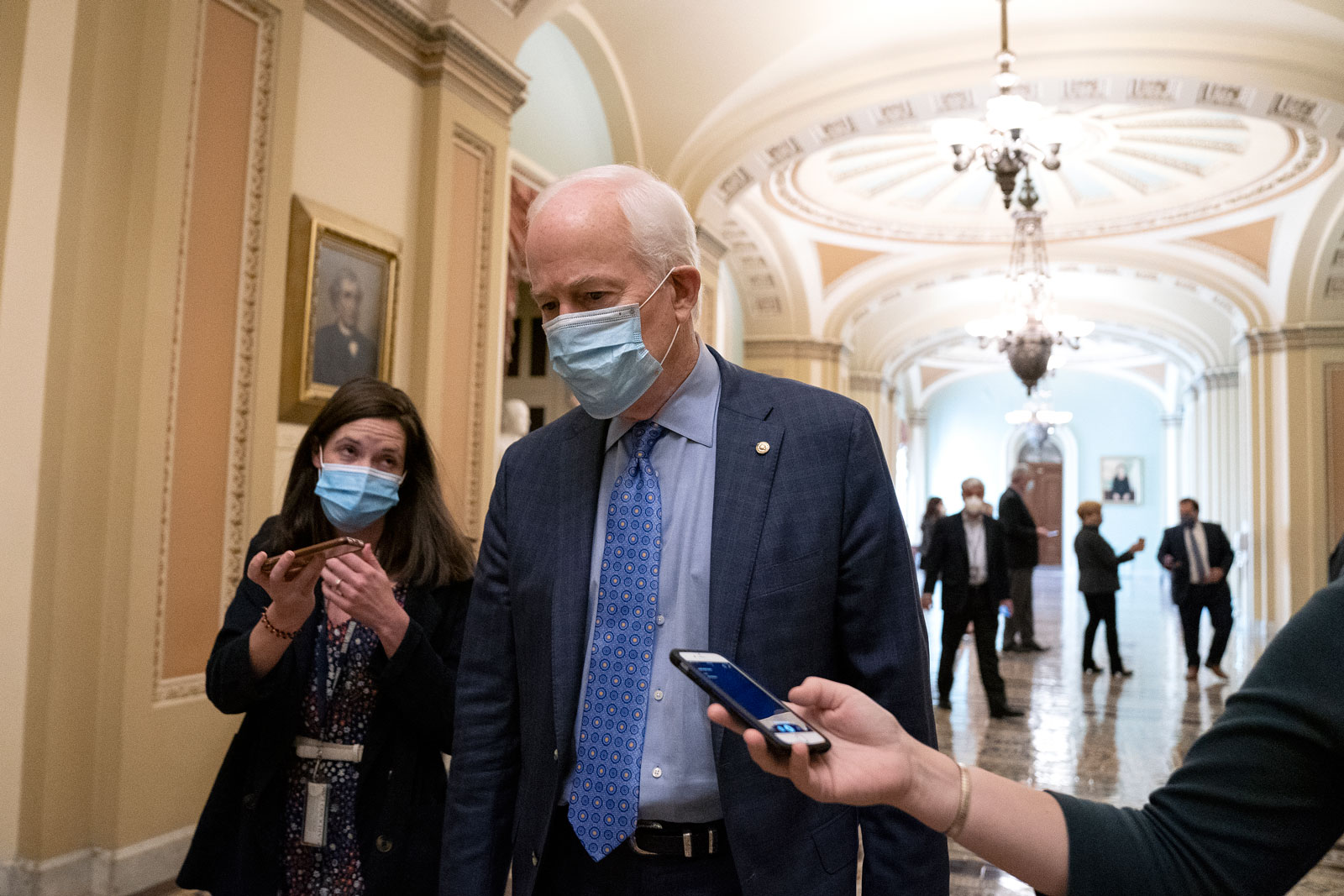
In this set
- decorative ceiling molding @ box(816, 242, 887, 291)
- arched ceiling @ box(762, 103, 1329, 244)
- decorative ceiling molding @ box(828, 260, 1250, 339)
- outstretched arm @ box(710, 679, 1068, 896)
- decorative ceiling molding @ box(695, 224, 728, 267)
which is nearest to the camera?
outstretched arm @ box(710, 679, 1068, 896)

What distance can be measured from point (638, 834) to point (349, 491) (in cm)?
109

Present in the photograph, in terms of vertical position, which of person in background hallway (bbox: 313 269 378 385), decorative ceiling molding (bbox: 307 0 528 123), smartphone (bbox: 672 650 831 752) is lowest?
smartphone (bbox: 672 650 831 752)

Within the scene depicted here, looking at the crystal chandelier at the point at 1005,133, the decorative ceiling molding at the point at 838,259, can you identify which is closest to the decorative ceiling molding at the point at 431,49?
the crystal chandelier at the point at 1005,133

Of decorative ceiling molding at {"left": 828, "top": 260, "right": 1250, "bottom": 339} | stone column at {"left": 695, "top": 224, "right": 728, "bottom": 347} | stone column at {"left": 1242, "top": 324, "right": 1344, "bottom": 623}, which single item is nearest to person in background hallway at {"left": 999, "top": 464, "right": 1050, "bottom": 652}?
stone column at {"left": 695, "top": 224, "right": 728, "bottom": 347}

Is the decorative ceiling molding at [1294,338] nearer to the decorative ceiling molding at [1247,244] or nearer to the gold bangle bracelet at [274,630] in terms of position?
the decorative ceiling molding at [1247,244]

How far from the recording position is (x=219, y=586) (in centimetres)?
398

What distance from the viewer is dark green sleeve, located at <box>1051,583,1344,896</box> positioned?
2.91 feet

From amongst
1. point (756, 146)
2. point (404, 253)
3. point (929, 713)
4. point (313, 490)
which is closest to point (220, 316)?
point (404, 253)

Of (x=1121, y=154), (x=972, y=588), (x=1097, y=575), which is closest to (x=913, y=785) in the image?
(x=972, y=588)

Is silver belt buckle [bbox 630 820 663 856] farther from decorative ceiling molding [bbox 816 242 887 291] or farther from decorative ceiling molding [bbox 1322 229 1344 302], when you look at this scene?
decorative ceiling molding [bbox 1322 229 1344 302]

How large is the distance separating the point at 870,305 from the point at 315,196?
1190 centimetres

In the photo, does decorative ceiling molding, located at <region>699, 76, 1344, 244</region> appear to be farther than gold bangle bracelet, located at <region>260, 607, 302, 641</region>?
Yes

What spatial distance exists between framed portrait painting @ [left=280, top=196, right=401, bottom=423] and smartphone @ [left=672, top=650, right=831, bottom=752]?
3.71 metres

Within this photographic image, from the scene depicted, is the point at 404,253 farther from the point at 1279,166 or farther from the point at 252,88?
the point at 1279,166
